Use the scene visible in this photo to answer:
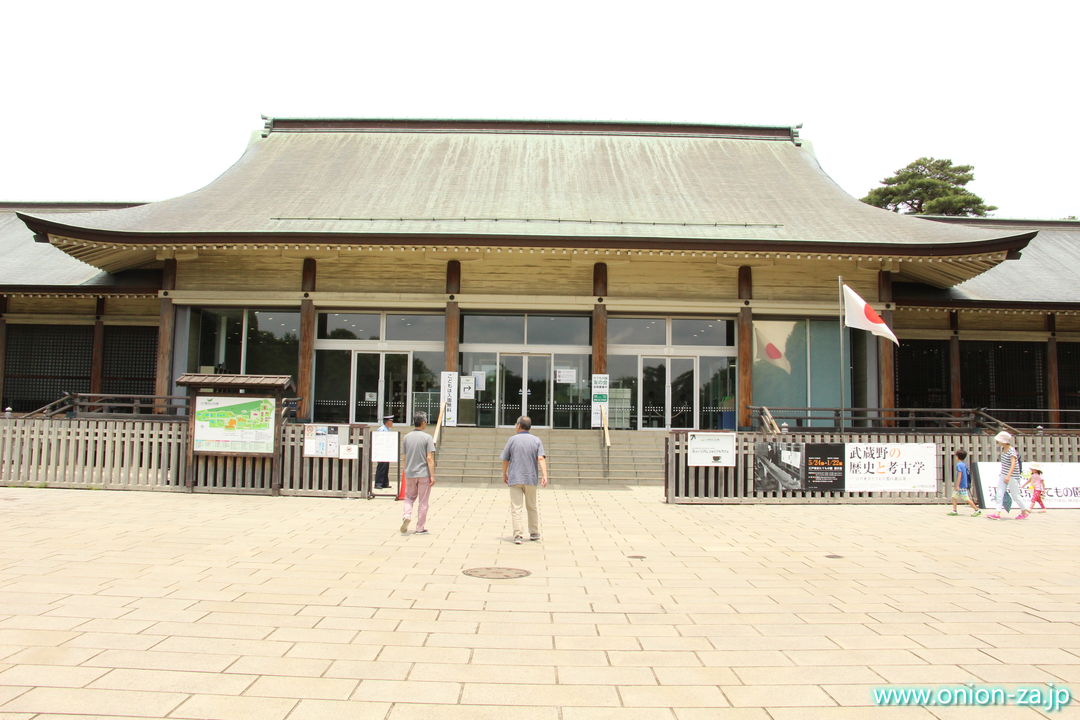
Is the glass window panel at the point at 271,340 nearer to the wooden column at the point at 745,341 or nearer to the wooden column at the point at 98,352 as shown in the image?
the wooden column at the point at 98,352

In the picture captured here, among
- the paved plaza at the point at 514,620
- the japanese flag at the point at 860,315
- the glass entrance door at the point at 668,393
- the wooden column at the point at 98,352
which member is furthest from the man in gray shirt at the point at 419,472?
the wooden column at the point at 98,352

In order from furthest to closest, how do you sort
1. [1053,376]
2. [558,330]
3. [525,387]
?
[1053,376] → [558,330] → [525,387]

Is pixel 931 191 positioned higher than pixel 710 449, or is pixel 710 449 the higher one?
pixel 931 191

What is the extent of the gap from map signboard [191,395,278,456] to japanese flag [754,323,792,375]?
12764 mm

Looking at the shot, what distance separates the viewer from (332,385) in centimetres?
2075

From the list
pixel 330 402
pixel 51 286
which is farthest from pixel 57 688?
pixel 51 286

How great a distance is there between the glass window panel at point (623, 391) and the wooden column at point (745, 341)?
2946 millimetres

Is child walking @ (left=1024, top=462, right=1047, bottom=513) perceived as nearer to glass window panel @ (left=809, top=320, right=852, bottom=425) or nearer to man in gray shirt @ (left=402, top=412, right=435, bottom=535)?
glass window panel @ (left=809, top=320, right=852, bottom=425)

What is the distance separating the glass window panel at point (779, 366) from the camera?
20062 mm

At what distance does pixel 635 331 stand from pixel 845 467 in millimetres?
8548

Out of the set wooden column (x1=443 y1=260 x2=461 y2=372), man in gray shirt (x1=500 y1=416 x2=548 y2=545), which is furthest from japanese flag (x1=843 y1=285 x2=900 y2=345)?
man in gray shirt (x1=500 y1=416 x2=548 y2=545)

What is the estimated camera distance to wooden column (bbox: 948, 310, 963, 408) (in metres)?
21.2

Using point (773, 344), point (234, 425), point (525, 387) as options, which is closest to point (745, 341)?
point (773, 344)

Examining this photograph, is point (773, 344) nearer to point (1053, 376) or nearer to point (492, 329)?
point (492, 329)
